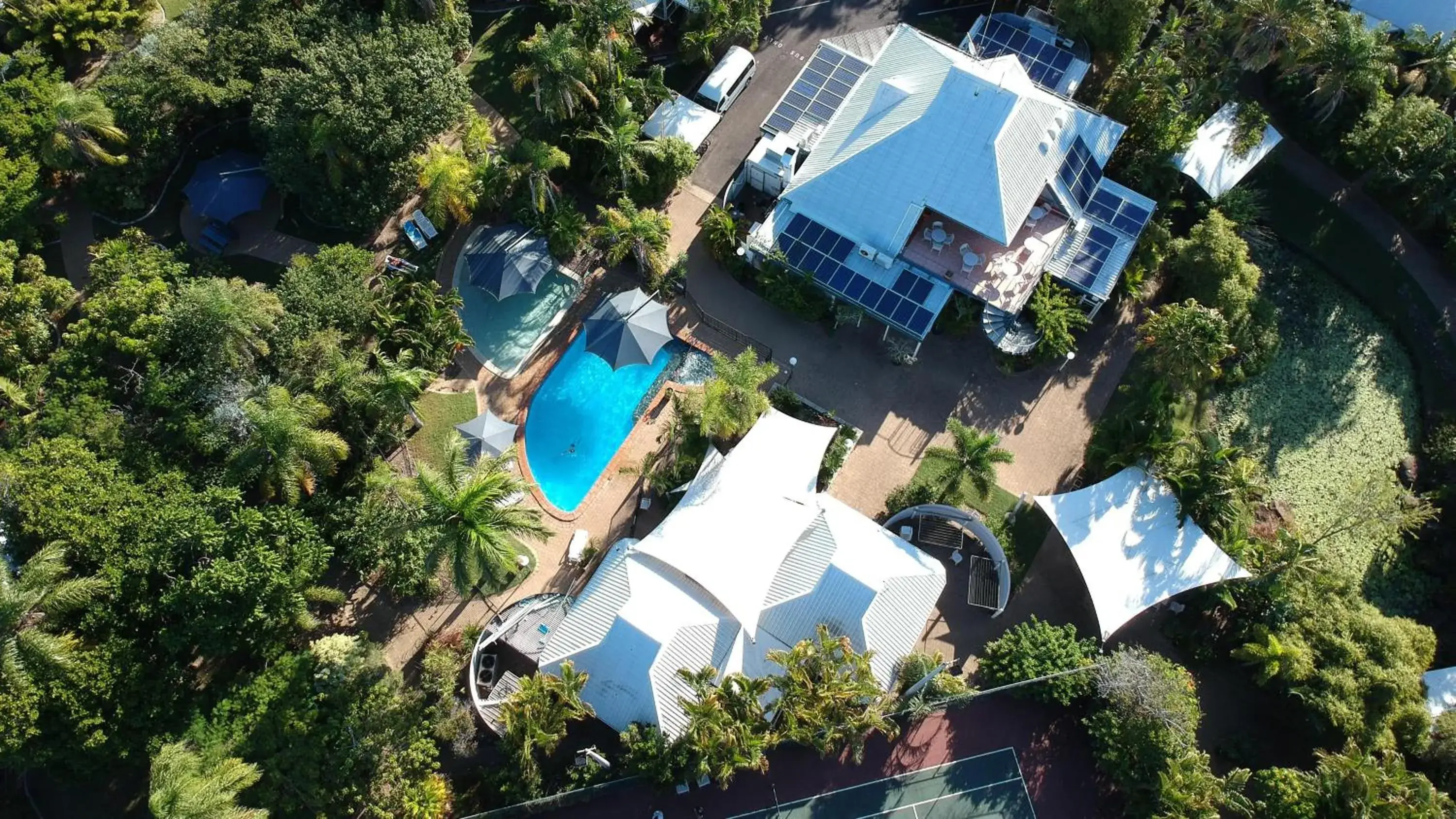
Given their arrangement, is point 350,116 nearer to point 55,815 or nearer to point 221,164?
point 221,164

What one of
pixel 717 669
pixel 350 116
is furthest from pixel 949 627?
pixel 350 116

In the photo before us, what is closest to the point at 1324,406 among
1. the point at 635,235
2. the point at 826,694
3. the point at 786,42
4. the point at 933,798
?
the point at 933,798

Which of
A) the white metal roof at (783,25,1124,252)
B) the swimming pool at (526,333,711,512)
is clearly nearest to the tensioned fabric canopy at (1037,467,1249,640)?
the white metal roof at (783,25,1124,252)

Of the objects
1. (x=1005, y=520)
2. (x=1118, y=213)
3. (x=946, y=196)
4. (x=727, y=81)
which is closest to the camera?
(x=1005, y=520)

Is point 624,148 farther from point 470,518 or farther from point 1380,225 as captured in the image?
point 1380,225

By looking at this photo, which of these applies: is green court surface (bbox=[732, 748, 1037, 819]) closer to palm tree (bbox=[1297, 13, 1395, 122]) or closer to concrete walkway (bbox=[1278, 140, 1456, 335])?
concrete walkway (bbox=[1278, 140, 1456, 335])

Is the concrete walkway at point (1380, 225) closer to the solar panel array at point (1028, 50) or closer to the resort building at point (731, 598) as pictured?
the solar panel array at point (1028, 50)
